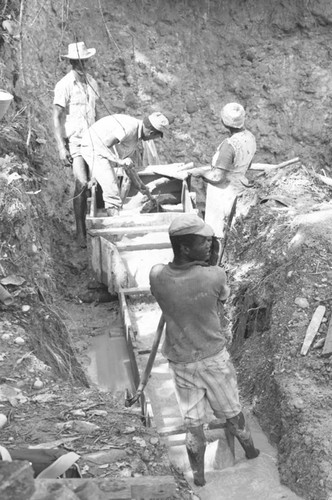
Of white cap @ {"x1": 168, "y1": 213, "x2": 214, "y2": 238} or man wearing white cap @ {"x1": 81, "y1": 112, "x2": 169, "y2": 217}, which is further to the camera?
man wearing white cap @ {"x1": 81, "y1": 112, "x2": 169, "y2": 217}

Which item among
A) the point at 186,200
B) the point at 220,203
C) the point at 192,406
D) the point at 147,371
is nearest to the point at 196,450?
the point at 192,406

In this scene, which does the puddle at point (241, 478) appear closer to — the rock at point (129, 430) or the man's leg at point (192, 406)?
the man's leg at point (192, 406)

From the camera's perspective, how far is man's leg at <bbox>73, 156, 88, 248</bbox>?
29.1 feet

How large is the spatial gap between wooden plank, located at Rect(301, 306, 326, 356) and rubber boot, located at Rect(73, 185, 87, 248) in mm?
4393

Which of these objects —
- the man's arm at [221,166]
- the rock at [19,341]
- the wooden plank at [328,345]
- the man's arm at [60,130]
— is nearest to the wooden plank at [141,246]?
the man's arm at [221,166]

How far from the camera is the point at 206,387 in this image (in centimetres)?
Result: 443

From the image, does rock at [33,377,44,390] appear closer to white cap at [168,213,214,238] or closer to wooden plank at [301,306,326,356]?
white cap at [168,213,214,238]

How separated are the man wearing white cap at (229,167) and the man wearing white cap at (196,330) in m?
3.36

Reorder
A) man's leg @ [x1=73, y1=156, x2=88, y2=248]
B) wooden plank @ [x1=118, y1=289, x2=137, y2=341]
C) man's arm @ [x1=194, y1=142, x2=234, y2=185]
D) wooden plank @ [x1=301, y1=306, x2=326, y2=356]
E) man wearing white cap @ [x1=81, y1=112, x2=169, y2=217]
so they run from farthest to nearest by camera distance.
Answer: man's leg @ [x1=73, y1=156, x2=88, y2=248] < man wearing white cap @ [x1=81, y1=112, x2=169, y2=217] < man's arm @ [x1=194, y1=142, x2=234, y2=185] < wooden plank @ [x1=118, y1=289, x2=137, y2=341] < wooden plank @ [x1=301, y1=306, x2=326, y2=356]

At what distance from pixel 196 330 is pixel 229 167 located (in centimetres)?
366

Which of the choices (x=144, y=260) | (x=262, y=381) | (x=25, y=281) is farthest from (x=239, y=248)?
(x=25, y=281)

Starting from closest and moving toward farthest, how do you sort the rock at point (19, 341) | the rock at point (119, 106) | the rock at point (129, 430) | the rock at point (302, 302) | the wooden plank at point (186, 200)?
1. the rock at point (129, 430)
2. the rock at point (19, 341)
3. the rock at point (302, 302)
4. the wooden plank at point (186, 200)
5. the rock at point (119, 106)

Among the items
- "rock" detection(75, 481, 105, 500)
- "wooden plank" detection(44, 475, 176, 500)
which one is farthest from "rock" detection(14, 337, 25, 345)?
"rock" detection(75, 481, 105, 500)

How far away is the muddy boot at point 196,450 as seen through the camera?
4.48m
